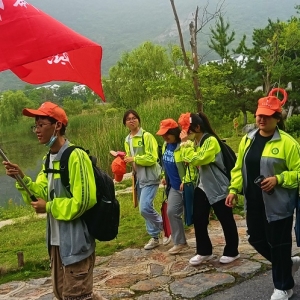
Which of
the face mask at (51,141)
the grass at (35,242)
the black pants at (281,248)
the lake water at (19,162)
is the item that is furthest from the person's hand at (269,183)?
the lake water at (19,162)

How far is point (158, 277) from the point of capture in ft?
14.7

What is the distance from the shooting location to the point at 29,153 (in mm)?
22344

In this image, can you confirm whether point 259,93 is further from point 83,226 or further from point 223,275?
point 83,226

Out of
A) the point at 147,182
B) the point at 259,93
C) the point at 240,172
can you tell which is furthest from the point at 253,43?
the point at 240,172

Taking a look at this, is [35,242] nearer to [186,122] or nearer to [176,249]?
[176,249]

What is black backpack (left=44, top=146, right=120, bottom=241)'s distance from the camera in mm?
3041

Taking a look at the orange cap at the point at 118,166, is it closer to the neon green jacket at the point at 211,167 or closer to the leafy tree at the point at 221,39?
the neon green jacket at the point at 211,167

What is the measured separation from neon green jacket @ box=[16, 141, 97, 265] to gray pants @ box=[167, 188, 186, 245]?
2.03 m

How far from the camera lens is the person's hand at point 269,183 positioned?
3.42m

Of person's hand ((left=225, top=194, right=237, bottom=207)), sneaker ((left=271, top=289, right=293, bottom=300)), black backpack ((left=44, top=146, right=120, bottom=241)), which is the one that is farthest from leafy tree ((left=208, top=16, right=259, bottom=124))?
black backpack ((left=44, top=146, right=120, bottom=241))

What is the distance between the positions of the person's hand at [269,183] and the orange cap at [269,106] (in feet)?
1.60

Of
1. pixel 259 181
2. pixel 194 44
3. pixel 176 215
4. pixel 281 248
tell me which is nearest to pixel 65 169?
pixel 259 181

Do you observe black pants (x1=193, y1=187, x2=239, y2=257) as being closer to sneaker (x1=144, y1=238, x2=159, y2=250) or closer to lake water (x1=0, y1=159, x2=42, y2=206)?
sneaker (x1=144, y1=238, x2=159, y2=250)

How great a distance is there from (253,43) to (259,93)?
234 centimetres
